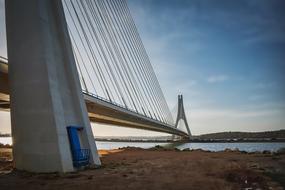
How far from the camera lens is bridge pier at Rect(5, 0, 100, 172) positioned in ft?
43.6

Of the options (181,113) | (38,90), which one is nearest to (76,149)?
(38,90)

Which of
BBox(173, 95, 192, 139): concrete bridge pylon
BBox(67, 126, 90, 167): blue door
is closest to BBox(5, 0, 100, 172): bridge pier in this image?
BBox(67, 126, 90, 167): blue door

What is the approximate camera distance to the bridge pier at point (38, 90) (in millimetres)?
13297

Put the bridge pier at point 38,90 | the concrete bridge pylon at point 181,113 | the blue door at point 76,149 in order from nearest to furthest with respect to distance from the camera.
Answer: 1. the bridge pier at point 38,90
2. the blue door at point 76,149
3. the concrete bridge pylon at point 181,113

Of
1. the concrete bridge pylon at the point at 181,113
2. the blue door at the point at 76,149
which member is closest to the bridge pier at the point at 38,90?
the blue door at the point at 76,149

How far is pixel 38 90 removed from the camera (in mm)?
13602

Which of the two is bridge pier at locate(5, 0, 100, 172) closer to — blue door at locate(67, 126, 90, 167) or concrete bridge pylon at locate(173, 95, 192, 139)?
blue door at locate(67, 126, 90, 167)

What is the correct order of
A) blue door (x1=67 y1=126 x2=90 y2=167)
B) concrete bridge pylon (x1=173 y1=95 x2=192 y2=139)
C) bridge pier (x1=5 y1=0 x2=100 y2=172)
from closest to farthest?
1. bridge pier (x1=5 y1=0 x2=100 y2=172)
2. blue door (x1=67 y1=126 x2=90 y2=167)
3. concrete bridge pylon (x1=173 y1=95 x2=192 y2=139)

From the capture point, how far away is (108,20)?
27.6 m

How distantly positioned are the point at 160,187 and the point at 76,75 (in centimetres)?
948

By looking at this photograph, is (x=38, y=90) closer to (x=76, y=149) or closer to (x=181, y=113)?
(x=76, y=149)

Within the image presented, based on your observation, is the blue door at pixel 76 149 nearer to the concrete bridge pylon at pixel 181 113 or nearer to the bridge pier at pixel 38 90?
the bridge pier at pixel 38 90

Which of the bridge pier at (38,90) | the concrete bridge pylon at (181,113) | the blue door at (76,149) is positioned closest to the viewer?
the bridge pier at (38,90)

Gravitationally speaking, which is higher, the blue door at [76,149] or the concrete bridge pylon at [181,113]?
the concrete bridge pylon at [181,113]
